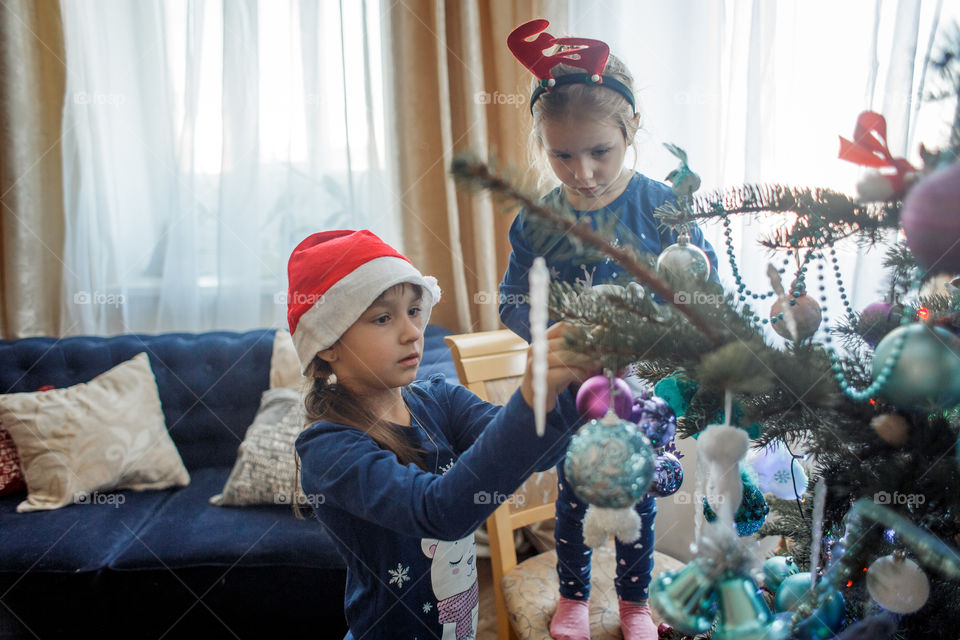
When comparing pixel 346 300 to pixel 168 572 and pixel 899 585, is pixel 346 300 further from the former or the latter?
pixel 168 572

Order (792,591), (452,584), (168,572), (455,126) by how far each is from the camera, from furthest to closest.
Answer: (455,126) → (168,572) → (452,584) → (792,591)

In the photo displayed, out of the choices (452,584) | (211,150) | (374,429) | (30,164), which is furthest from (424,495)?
(30,164)

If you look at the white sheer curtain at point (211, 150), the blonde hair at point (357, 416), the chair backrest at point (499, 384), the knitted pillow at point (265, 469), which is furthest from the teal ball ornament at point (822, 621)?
the white sheer curtain at point (211, 150)

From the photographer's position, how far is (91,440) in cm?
192

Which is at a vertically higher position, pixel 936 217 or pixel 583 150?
pixel 583 150

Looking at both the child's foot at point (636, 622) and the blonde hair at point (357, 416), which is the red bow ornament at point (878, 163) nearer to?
the blonde hair at point (357, 416)

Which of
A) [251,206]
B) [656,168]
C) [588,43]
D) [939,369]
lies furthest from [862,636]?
[251,206]

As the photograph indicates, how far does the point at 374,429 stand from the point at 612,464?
0.52 meters

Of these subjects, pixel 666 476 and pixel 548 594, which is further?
pixel 548 594

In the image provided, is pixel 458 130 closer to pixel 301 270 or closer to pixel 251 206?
pixel 251 206

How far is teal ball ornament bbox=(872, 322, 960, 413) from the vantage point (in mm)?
392

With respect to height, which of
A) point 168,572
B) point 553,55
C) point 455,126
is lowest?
point 168,572

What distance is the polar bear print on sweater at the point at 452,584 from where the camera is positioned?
96 cm

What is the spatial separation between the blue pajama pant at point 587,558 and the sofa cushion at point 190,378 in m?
1.25
